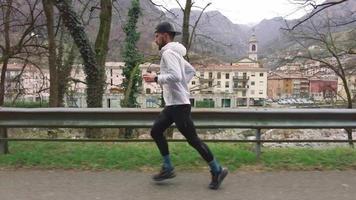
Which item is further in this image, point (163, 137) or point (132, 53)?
point (132, 53)

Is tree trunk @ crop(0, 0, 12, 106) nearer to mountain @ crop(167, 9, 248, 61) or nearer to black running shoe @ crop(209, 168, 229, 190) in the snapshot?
mountain @ crop(167, 9, 248, 61)

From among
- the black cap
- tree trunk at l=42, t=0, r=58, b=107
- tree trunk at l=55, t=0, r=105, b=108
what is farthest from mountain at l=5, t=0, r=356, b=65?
the black cap

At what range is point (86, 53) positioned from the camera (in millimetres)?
14578

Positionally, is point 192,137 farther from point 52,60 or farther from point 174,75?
point 52,60

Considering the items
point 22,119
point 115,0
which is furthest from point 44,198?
point 115,0

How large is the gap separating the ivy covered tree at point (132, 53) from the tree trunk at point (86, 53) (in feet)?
24.0

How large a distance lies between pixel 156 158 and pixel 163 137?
112 centimetres

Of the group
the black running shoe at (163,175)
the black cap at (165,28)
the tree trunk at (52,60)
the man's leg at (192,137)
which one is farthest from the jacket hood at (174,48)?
the tree trunk at (52,60)

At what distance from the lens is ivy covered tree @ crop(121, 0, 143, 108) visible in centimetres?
2359

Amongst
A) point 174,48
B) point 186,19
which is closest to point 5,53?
point 186,19

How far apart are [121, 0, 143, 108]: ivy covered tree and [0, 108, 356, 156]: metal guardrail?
16425 mm

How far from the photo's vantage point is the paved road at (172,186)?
196 inches

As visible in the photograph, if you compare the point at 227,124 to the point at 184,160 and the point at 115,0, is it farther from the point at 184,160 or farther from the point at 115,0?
the point at 115,0

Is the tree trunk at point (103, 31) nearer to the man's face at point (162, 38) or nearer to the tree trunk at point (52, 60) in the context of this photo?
the tree trunk at point (52, 60)
